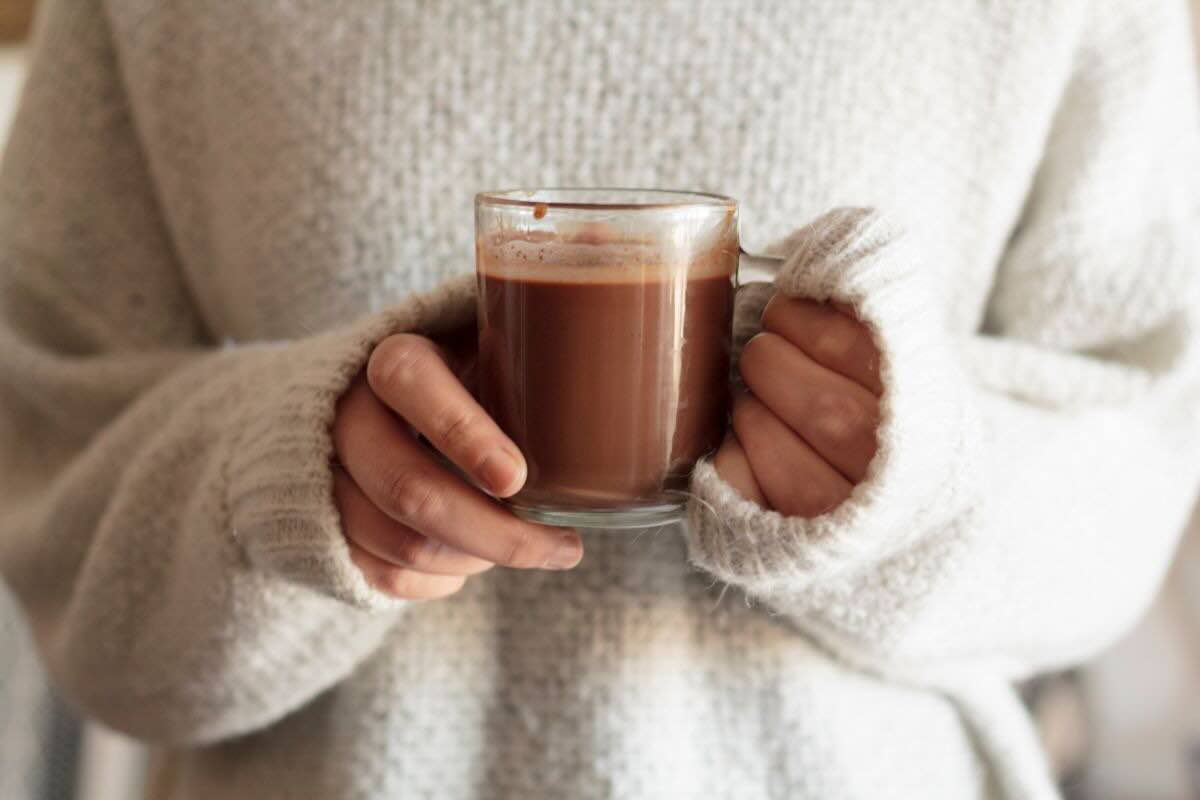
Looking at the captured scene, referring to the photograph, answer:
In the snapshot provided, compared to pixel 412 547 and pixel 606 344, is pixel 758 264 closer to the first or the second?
pixel 606 344

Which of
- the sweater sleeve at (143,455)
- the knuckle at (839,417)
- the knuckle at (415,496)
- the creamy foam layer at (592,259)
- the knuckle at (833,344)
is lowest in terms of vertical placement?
the sweater sleeve at (143,455)

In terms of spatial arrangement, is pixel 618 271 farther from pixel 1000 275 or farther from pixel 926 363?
pixel 1000 275

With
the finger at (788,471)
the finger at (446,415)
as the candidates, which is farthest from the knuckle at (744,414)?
the finger at (446,415)

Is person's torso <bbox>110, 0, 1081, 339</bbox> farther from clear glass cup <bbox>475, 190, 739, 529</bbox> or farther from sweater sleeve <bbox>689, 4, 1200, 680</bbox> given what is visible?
clear glass cup <bbox>475, 190, 739, 529</bbox>

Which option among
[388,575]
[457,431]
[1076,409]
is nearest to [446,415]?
[457,431]

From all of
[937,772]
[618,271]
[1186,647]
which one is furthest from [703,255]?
[1186,647]

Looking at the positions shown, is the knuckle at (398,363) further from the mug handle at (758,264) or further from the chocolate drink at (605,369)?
the mug handle at (758,264)
